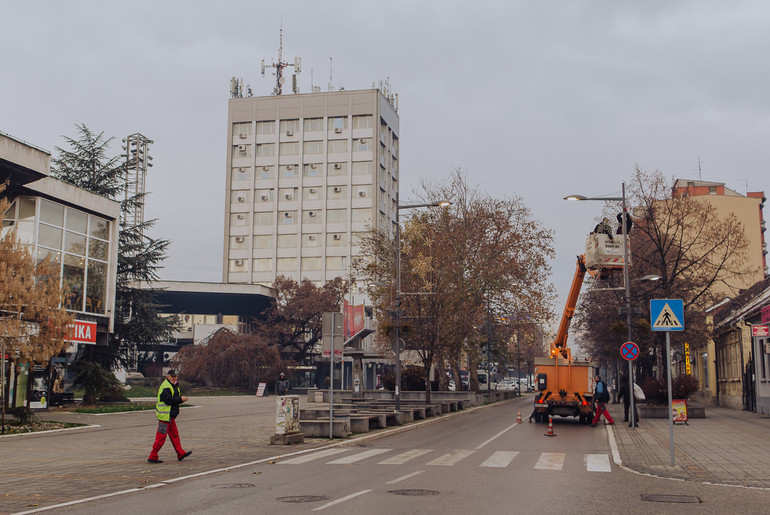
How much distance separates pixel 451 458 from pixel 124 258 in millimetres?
33233

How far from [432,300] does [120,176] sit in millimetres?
20263

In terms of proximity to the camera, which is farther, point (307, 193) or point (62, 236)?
point (307, 193)

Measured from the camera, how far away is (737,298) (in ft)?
150

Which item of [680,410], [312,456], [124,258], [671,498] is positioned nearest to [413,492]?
A: [671,498]

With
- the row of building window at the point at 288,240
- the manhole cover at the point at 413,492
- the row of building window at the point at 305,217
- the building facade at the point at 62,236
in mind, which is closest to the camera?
the manhole cover at the point at 413,492

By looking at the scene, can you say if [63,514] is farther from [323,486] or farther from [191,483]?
[323,486]

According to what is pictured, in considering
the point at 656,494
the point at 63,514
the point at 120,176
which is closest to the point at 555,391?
the point at 656,494

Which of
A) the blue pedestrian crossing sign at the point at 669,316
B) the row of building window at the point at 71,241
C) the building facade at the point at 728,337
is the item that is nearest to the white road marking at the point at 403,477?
the blue pedestrian crossing sign at the point at 669,316

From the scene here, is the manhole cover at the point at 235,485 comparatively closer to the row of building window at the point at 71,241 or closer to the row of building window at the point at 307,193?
the row of building window at the point at 71,241

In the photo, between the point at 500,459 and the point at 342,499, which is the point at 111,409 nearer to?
the point at 500,459

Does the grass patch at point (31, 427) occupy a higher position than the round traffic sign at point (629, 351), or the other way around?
the round traffic sign at point (629, 351)

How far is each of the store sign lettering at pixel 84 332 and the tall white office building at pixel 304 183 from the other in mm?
60782

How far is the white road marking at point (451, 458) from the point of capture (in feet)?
48.0

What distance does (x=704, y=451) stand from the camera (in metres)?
17.3
